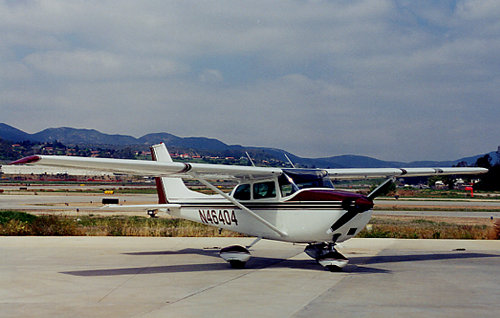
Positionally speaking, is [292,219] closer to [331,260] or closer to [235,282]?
[331,260]

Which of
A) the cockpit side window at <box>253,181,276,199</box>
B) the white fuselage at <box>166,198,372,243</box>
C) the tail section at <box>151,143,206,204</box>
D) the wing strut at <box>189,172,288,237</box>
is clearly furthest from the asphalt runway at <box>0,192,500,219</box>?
the cockpit side window at <box>253,181,276,199</box>

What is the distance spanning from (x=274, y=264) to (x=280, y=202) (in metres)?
1.72

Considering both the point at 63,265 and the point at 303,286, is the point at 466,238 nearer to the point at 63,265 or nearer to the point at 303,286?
the point at 303,286

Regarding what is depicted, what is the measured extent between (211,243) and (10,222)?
278 inches

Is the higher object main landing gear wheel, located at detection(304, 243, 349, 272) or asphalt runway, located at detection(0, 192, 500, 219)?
main landing gear wheel, located at detection(304, 243, 349, 272)

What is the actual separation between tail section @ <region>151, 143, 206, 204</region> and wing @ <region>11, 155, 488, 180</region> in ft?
7.85

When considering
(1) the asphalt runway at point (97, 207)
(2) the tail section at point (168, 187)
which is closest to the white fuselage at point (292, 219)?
(2) the tail section at point (168, 187)

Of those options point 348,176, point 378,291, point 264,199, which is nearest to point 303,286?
point 378,291

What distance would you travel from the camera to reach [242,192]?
12.8 m

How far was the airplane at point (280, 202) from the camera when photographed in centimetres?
1074

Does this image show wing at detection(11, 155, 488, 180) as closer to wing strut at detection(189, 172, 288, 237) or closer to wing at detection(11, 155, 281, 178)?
wing at detection(11, 155, 281, 178)

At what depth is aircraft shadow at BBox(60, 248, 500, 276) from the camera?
11.0 meters

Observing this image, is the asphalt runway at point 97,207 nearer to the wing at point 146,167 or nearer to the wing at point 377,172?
the wing at point 146,167

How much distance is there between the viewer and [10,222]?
18.1m
